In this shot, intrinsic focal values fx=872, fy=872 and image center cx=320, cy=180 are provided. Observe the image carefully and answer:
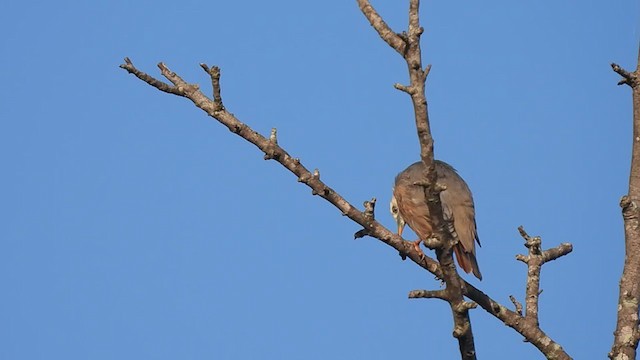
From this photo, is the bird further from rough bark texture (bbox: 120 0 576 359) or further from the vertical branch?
the vertical branch

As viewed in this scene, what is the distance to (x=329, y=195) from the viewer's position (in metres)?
4.95

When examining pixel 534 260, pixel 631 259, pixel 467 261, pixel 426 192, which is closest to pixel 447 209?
pixel 467 261

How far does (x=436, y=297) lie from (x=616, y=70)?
1780 mm

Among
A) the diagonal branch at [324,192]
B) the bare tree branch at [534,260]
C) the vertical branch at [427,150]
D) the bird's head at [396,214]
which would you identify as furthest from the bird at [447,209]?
the vertical branch at [427,150]

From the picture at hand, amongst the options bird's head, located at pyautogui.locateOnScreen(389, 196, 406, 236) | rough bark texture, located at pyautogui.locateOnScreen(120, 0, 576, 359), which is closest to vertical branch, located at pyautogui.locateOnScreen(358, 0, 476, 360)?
rough bark texture, located at pyautogui.locateOnScreen(120, 0, 576, 359)

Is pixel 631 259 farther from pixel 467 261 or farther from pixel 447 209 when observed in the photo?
pixel 447 209

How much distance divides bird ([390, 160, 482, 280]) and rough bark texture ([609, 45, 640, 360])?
103 inches

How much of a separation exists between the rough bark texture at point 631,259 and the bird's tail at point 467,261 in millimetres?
2573

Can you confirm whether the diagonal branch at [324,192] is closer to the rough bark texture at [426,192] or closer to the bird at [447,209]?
the rough bark texture at [426,192]

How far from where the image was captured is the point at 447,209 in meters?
8.23

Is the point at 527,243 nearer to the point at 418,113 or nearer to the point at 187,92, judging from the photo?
the point at 418,113

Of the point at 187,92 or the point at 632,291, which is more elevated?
the point at 187,92

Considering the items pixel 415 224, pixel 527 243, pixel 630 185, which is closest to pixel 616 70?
pixel 630 185

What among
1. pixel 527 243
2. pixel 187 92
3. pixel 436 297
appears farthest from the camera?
pixel 527 243
